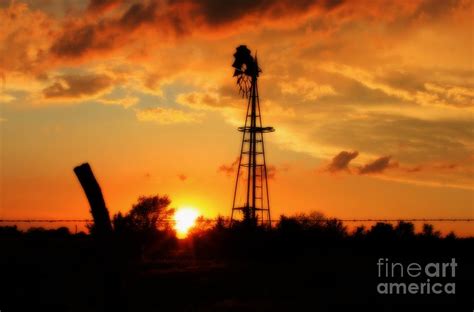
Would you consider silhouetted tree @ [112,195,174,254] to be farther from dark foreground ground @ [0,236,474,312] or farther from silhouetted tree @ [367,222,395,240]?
silhouetted tree @ [367,222,395,240]

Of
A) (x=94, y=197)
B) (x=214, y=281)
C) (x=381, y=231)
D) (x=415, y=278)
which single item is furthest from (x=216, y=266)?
(x=381, y=231)

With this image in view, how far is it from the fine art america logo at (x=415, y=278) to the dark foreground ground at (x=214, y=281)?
8.9 inches

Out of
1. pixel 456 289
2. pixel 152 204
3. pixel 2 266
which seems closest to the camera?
pixel 456 289

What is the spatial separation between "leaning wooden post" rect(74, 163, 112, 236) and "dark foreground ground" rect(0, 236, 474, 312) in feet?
1.21

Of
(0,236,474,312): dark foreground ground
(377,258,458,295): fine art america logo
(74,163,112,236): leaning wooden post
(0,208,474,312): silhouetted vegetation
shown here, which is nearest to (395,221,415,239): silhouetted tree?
(0,208,474,312): silhouetted vegetation

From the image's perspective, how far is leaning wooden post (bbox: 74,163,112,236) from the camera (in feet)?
39.8

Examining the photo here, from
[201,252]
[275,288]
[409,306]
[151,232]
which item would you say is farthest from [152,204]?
[409,306]

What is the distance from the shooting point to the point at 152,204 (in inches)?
1531

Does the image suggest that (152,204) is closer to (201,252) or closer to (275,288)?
(201,252)

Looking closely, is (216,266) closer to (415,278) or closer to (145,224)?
(415,278)

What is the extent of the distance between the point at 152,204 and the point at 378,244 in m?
15.1

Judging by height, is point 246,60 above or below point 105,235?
above

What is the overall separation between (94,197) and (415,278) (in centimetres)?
1078

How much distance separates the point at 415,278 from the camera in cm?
1886
